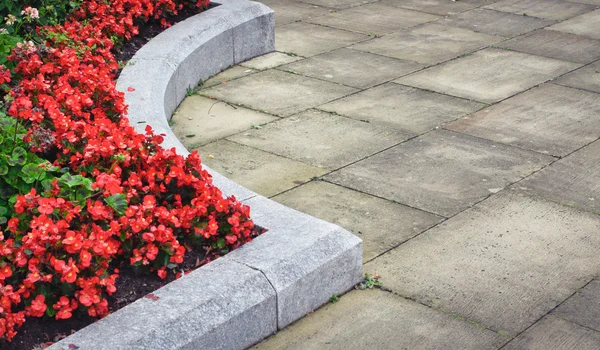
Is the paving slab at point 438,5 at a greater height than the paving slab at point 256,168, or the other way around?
the paving slab at point 438,5

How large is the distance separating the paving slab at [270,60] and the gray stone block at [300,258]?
429 centimetres

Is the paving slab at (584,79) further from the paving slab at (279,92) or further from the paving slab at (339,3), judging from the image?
the paving slab at (339,3)

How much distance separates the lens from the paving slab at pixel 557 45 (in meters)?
9.86

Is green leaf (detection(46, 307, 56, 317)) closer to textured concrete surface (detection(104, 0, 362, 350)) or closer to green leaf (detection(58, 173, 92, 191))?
textured concrete surface (detection(104, 0, 362, 350))

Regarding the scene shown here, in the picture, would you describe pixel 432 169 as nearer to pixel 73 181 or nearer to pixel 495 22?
pixel 73 181

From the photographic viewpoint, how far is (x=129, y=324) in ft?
13.5

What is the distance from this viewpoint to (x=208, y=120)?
7.87m

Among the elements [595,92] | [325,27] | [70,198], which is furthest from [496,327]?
[325,27]

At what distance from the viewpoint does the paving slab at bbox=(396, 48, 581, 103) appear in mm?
8656

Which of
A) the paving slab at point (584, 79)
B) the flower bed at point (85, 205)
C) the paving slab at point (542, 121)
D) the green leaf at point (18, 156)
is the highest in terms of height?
the green leaf at point (18, 156)

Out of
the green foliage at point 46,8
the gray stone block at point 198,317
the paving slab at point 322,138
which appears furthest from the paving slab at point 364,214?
the green foliage at point 46,8

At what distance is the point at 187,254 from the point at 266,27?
522cm

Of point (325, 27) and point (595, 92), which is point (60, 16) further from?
point (595, 92)

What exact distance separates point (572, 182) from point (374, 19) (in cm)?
515
